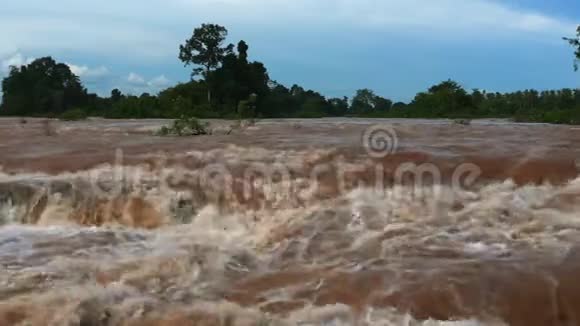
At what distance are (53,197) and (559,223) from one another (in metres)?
3.63

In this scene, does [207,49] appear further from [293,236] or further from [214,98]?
[293,236]

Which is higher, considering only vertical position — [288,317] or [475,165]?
[475,165]

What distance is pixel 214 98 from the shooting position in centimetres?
3391

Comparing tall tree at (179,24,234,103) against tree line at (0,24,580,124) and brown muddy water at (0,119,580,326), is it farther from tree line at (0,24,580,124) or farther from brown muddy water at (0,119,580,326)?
brown muddy water at (0,119,580,326)

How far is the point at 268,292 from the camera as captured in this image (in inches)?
142

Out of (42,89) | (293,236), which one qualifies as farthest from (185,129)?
(42,89)

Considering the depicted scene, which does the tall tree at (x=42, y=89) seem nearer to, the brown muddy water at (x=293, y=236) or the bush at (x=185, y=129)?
the bush at (x=185, y=129)

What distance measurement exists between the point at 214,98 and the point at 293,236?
29535mm

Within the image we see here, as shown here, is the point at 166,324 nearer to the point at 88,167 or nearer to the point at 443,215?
the point at 443,215

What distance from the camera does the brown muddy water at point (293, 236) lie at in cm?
335

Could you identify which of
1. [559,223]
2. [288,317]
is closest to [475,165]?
[559,223]

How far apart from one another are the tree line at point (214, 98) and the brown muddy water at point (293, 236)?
20.5 m

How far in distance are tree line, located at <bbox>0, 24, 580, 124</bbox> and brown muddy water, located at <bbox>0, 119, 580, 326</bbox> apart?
67.4 ft

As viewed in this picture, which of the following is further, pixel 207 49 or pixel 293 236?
pixel 207 49
